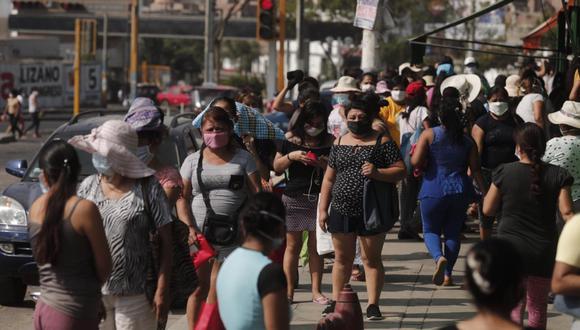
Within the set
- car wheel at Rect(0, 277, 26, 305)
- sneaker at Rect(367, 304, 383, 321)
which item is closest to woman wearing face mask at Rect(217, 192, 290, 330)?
sneaker at Rect(367, 304, 383, 321)

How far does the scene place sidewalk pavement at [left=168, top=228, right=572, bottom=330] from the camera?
9.50 meters

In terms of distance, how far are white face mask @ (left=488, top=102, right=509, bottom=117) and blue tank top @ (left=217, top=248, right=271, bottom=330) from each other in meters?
6.99

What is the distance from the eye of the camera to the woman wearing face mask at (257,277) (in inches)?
204

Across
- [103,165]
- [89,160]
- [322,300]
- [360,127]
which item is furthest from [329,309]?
[89,160]

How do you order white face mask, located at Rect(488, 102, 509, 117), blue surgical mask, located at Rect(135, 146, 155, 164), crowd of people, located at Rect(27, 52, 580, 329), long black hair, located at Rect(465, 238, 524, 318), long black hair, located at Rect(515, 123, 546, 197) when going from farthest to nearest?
white face mask, located at Rect(488, 102, 509, 117) → long black hair, located at Rect(515, 123, 546, 197) → blue surgical mask, located at Rect(135, 146, 155, 164) → crowd of people, located at Rect(27, 52, 580, 329) → long black hair, located at Rect(465, 238, 524, 318)

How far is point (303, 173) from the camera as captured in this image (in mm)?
9953

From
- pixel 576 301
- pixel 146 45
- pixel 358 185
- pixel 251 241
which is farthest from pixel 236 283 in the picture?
pixel 146 45

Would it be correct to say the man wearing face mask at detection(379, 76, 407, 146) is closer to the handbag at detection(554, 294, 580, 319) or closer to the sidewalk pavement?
the sidewalk pavement

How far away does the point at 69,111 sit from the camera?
62469mm

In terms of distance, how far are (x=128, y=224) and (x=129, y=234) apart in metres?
0.05

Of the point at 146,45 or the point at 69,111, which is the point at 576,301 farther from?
the point at 146,45

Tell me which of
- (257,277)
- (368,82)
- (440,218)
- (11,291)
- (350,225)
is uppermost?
(368,82)

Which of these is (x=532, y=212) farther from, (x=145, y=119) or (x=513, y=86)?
(x=513, y=86)

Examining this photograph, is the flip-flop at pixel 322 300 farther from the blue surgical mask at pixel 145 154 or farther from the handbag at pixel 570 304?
the handbag at pixel 570 304
